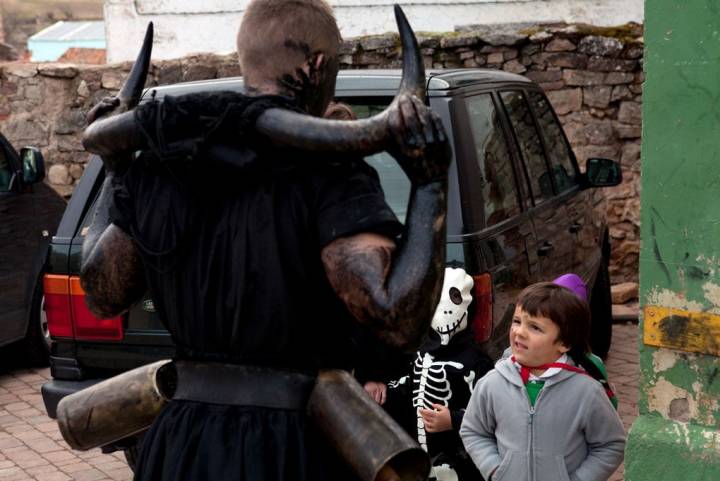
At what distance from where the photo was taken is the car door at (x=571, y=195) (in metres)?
6.33

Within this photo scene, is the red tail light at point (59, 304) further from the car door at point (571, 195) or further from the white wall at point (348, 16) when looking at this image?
the white wall at point (348, 16)

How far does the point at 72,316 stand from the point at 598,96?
6.21m

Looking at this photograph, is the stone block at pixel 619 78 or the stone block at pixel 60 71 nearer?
the stone block at pixel 619 78

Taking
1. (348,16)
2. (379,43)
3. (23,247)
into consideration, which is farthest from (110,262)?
(348,16)

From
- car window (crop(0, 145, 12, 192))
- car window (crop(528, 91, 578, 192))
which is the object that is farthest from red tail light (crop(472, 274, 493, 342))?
car window (crop(0, 145, 12, 192))

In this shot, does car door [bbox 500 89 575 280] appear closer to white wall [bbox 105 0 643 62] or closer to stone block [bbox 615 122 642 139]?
stone block [bbox 615 122 642 139]

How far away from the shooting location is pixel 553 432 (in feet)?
12.6

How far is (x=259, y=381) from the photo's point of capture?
7.66ft

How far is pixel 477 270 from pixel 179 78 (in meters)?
6.87

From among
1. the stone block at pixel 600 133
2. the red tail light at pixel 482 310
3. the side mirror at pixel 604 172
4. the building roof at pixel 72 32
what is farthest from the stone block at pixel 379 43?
the building roof at pixel 72 32

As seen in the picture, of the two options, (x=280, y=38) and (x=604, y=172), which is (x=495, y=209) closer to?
(x=604, y=172)

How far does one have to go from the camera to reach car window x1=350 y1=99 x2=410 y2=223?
4871 millimetres

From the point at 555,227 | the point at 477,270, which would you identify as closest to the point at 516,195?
the point at 555,227

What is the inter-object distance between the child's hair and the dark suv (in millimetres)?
485
